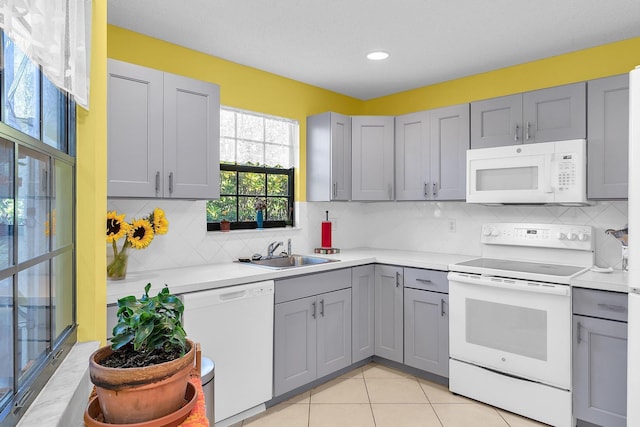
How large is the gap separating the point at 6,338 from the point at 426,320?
8.78ft

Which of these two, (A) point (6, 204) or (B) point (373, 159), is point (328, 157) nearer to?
(B) point (373, 159)

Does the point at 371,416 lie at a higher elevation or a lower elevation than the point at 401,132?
lower

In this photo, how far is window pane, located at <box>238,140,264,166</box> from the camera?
3327 millimetres

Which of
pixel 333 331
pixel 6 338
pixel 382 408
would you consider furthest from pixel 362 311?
pixel 6 338

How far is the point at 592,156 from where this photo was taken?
8.60ft

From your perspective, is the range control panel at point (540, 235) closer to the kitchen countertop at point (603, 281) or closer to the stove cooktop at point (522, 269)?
the stove cooktop at point (522, 269)

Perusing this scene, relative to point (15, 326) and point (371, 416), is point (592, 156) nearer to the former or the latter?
point (371, 416)

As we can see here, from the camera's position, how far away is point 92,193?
155 centimetres

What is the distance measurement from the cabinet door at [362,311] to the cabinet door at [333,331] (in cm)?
6

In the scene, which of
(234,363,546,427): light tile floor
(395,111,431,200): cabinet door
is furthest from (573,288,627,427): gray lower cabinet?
(395,111,431,200): cabinet door

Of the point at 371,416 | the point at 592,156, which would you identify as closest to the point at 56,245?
the point at 371,416

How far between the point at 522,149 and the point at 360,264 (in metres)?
1.44

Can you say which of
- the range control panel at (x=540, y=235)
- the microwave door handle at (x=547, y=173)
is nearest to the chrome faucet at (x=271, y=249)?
the range control panel at (x=540, y=235)

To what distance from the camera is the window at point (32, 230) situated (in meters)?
0.96
